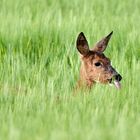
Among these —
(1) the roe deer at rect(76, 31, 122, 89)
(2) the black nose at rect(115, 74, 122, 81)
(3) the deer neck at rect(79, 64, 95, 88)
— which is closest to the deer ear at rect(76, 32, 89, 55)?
(1) the roe deer at rect(76, 31, 122, 89)

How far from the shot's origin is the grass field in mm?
3293

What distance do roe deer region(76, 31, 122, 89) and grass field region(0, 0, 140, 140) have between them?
0.13 m

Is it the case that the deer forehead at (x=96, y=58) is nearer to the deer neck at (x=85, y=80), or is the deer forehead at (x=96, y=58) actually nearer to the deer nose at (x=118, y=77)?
the deer neck at (x=85, y=80)

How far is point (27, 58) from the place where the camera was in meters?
5.48

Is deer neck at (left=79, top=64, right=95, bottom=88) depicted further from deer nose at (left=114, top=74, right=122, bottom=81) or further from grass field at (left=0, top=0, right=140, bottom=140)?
deer nose at (left=114, top=74, right=122, bottom=81)

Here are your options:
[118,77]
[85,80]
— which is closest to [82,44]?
[85,80]

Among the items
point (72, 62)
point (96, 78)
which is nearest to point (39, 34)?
point (72, 62)

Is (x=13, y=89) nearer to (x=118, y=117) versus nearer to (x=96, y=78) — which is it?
(x=96, y=78)

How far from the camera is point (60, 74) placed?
4.97 m

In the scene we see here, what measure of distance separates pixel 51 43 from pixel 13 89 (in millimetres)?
1412

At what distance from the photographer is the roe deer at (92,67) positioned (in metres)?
4.70

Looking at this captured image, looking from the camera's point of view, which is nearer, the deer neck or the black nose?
the black nose

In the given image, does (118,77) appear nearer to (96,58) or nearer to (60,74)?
(96,58)

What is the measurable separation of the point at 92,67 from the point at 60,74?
0.94 ft
